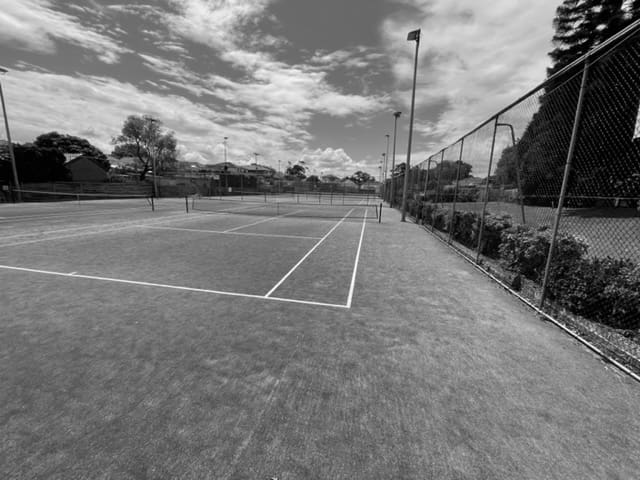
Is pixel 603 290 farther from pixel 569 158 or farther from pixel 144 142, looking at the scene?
pixel 144 142

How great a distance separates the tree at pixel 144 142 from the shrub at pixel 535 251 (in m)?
58.2

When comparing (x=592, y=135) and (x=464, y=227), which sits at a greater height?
(x=592, y=135)

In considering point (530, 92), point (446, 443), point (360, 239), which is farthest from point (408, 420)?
point (360, 239)

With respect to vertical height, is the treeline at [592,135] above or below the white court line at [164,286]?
above

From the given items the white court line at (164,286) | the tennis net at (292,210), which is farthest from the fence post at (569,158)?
the tennis net at (292,210)

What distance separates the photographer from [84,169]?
4478cm

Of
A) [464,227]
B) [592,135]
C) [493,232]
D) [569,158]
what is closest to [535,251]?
[569,158]

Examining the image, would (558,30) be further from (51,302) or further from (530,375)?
(51,302)

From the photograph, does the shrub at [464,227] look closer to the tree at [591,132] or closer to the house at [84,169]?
the tree at [591,132]

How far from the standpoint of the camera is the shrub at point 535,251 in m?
4.68

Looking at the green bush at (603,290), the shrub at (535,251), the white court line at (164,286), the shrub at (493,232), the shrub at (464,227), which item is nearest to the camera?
the green bush at (603,290)

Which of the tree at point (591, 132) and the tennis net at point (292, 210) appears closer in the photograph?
the tree at point (591, 132)

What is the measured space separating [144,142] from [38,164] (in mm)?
25162

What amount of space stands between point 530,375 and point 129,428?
3865 millimetres
